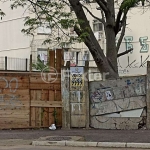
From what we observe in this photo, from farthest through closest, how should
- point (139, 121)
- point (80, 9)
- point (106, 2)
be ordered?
point (106, 2)
point (80, 9)
point (139, 121)

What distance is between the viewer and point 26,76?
1583 centimetres

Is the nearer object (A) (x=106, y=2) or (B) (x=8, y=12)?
(A) (x=106, y=2)

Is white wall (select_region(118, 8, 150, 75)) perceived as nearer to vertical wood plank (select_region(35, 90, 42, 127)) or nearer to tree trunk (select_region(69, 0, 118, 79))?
tree trunk (select_region(69, 0, 118, 79))

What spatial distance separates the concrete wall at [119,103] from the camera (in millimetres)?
15242

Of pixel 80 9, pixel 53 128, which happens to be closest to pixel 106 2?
pixel 80 9

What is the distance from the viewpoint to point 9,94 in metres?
15.6

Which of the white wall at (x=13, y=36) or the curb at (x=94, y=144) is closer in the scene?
the curb at (x=94, y=144)

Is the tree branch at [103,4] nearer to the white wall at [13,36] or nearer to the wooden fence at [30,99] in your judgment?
the wooden fence at [30,99]

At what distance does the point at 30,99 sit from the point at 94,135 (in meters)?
3.52

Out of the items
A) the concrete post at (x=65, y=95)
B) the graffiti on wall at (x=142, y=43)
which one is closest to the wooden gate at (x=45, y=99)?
the concrete post at (x=65, y=95)

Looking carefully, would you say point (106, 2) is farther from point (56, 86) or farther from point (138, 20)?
point (138, 20)

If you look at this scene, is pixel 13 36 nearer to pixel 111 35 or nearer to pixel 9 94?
pixel 111 35

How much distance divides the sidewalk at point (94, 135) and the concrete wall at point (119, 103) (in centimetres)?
63

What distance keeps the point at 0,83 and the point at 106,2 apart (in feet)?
20.4
